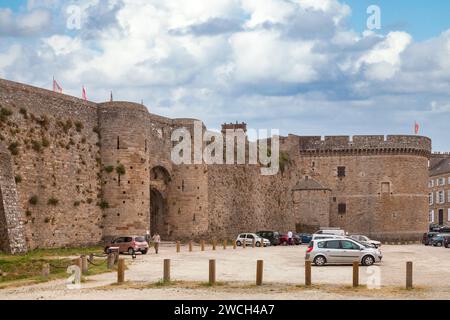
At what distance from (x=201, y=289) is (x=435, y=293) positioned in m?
6.10

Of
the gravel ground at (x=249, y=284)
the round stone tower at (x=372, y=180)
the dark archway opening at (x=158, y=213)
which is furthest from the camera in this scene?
the round stone tower at (x=372, y=180)

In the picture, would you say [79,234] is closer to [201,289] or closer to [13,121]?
[13,121]

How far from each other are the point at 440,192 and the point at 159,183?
→ 58951 millimetres

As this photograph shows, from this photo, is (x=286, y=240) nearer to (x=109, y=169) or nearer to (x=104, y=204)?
(x=104, y=204)

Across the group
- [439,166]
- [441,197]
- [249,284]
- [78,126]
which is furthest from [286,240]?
[439,166]

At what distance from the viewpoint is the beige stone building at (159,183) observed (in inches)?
1489

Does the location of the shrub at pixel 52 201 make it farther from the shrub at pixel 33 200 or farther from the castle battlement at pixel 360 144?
the castle battlement at pixel 360 144

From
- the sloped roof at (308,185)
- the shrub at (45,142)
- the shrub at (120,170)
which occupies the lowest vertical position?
the sloped roof at (308,185)

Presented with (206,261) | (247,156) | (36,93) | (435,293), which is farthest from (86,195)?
(435,293)

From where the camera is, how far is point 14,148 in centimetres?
3675

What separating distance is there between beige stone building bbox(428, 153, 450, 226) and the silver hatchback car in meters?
70.1

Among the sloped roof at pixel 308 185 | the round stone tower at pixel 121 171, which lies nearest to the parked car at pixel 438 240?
the sloped roof at pixel 308 185

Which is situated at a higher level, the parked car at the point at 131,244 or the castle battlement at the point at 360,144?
the castle battlement at the point at 360,144

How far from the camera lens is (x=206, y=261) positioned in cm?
3303
